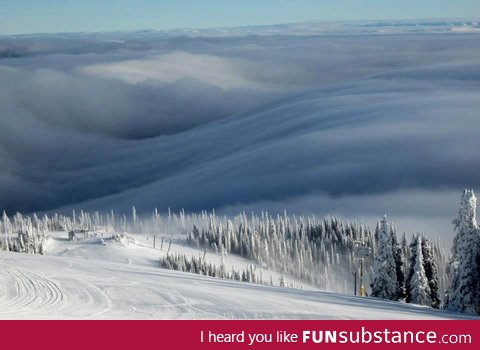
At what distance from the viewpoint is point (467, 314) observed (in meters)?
42.8

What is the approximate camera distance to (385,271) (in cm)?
5606

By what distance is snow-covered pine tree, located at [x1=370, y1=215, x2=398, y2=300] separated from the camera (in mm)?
55875

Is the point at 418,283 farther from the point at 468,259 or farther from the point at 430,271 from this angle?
the point at 468,259

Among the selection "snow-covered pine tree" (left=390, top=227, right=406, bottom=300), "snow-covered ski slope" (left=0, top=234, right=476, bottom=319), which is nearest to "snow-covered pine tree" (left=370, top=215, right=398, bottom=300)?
"snow-covered pine tree" (left=390, top=227, right=406, bottom=300)

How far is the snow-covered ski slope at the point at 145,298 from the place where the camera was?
110ft

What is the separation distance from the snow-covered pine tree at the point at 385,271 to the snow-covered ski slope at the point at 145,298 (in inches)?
386

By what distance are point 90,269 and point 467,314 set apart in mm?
24932

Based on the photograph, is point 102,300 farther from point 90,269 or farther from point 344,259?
point 344,259

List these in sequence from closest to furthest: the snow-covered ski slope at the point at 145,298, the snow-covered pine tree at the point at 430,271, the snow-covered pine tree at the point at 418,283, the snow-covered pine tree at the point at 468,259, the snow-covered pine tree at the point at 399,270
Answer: the snow-covered ski slope at the point at 145,298
the snow-covered pine tree at the point at 468,259
the snow-covered pine tree at the point at 418,283
the snow-covered pine tree at the point at 430,271
the snow-covered pine tree at the point at 399,270

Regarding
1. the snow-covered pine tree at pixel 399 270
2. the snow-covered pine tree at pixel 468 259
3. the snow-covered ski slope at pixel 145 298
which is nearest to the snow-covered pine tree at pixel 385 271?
the snow-covered pine tree at pixel 399 270

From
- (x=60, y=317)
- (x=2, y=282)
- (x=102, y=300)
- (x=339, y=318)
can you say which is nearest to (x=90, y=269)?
(x=2, y=282)

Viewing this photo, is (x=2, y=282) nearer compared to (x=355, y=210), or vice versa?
(x=2, y=282)

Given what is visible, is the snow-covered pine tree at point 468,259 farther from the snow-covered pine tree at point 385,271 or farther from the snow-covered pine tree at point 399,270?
the snow-covered pine tree at point 399,270

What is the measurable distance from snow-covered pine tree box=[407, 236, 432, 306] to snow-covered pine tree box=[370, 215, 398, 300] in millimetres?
1684
